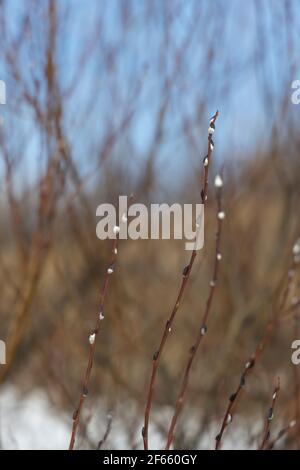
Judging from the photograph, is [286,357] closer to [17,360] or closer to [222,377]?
[222,377]

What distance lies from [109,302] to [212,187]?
0.89 metres

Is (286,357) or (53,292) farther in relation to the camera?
(53,292)

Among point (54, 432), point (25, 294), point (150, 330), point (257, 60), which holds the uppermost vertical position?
point (257, 60)

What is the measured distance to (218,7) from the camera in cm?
302
